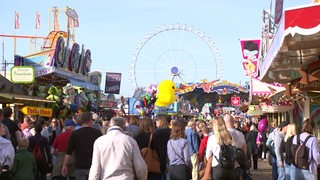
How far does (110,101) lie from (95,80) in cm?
940

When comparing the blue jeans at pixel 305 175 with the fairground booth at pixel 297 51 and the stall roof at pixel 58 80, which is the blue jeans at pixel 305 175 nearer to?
the fairground booth at pixel 297 51

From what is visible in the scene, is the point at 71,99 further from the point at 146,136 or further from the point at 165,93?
the point at 146,136

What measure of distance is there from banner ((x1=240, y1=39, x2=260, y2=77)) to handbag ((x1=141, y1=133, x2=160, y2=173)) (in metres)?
15.6

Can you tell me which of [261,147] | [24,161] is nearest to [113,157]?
[24,161]

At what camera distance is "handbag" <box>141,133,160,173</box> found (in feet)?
33.1

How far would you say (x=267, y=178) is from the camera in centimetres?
1648

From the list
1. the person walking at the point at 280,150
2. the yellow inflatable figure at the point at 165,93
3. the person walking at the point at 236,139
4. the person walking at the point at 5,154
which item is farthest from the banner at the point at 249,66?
the person walking at the point at 5,154

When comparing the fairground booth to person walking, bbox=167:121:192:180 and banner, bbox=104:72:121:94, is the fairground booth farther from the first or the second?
banner, bbox=104:72:121:94

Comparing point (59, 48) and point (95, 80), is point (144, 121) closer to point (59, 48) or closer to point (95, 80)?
point (59, 48)

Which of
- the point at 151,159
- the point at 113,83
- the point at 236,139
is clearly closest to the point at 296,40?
the point at 236,139

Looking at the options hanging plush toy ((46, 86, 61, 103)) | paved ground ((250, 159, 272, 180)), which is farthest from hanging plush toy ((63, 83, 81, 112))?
paved ground ((250, 159, 272, 180))

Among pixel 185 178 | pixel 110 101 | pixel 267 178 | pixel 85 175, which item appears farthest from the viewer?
pixel 110 101

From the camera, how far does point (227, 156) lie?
862cm

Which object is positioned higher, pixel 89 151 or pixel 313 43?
pixel 313 43
